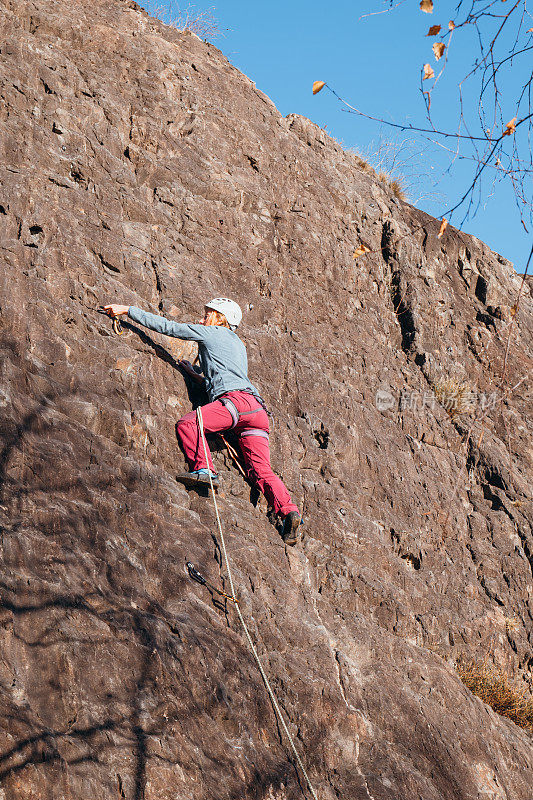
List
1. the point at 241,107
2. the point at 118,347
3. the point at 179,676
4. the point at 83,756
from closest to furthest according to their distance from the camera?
the point at 83,756
the point at 179,676
the point at 118,347
the point at 241,107

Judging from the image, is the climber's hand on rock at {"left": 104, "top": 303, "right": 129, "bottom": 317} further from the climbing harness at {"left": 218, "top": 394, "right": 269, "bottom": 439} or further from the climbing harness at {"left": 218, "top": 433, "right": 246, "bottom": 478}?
the climbing harness at {"left": 218, "top": 433, "right": 246, "bottom": 478}

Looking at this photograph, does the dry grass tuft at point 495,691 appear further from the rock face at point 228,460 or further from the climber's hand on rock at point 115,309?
the climber's hand on rock at point 115,309

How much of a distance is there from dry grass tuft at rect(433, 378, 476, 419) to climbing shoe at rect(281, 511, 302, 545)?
4.80 metres

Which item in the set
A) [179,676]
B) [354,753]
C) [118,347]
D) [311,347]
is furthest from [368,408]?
[179,676]

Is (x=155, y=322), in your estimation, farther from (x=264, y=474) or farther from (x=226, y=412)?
(x=264, y=474)

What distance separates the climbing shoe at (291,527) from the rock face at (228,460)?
0.18 meters

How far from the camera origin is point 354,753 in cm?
532

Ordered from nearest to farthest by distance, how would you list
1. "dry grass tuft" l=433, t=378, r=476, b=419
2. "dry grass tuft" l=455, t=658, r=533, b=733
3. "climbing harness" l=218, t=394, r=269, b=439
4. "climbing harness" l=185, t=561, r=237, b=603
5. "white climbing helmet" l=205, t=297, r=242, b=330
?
"climbing harness" l=185, t=561, r=237, b=603 < "climbing harness" l=218, t=394, r=269, b=439 < "dry grass tuft" l=455, t=658, r=533, b=733 < "white climbing helmet" l=205, t=297, r=242, b=330 < "dry grass tuft" l=433, t=378, r=476, b=419

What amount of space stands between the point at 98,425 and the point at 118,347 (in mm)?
1065

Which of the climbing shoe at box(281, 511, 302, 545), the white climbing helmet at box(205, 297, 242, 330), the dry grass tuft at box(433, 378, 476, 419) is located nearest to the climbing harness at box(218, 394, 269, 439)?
the climbing shoe at box(281, 511, 302, 545)

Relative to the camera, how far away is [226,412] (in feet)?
22.3

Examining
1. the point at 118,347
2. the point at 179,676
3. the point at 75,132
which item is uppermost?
the point at 75,132

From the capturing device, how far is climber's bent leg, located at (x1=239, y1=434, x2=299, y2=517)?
6.66 m

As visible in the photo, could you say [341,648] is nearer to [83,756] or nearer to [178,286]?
[83,756]
